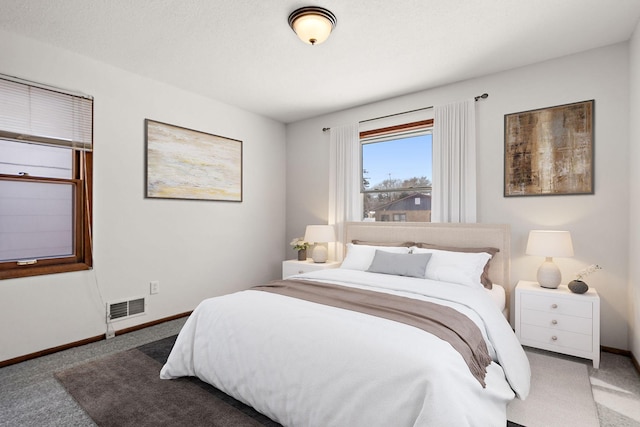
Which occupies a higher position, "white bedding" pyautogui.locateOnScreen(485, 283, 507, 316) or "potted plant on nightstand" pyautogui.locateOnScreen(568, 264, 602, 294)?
"potted plant on nightstand" pyautogui.locateOnScreen(568, 264, 602, 294)

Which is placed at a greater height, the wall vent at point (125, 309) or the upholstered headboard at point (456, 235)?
the upholstered headboard at point (456, 235)

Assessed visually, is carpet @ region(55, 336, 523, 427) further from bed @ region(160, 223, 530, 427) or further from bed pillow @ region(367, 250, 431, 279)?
bed pillow @ region(367, 250, 431, 279)

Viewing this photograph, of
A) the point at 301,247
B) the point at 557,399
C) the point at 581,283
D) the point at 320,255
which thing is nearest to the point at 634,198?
the point at 581,283

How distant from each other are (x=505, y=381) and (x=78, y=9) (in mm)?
3733

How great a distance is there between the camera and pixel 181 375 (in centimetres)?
223

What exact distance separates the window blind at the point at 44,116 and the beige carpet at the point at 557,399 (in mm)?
3969

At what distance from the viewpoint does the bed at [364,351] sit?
136 centimetres

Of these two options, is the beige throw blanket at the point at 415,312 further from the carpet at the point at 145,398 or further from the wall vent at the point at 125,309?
the wall vent at the point at 125,309

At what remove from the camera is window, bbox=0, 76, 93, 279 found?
2.61m

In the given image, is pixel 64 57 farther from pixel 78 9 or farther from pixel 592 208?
pixel 592 208

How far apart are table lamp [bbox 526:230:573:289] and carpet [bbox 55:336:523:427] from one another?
4.67 ft

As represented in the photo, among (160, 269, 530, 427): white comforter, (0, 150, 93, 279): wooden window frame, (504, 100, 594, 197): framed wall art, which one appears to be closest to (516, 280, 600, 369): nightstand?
(160, 269, 530, 427): white comforter

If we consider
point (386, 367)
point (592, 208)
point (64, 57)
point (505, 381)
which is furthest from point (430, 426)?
point (64, 57)

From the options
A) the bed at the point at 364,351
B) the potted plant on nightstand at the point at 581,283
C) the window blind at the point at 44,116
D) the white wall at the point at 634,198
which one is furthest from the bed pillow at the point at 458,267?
the window blind at the point at 44,116
